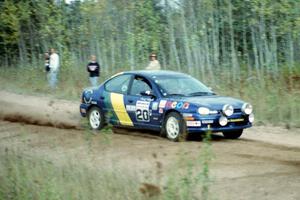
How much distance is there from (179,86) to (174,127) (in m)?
1.22

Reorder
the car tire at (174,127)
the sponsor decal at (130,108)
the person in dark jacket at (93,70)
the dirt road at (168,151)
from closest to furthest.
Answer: the dirt road at (168,151)
the car tire at (174,127)
the sponsor decal at (130,108)
the person in dark jacket at (93,70)

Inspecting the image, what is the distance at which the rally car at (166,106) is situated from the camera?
40.8 feet

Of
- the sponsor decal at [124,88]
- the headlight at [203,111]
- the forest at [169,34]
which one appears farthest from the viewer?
the forest at [169,34]

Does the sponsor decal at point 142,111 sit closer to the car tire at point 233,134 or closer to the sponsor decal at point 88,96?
the car tire at point 233,134

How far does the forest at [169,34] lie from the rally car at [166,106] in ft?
25.4

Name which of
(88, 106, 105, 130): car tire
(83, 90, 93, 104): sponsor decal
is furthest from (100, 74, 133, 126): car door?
(83, 90, 93, 104): sponsor decal

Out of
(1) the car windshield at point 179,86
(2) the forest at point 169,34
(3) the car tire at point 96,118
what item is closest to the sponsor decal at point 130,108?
(1) the car windshield at point 179,86

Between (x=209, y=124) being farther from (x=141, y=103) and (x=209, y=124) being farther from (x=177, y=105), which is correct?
(x=141, y=103)

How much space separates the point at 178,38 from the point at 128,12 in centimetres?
281

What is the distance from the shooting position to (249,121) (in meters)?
13.0

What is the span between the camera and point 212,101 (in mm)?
12742

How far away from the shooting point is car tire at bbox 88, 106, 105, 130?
1448cm

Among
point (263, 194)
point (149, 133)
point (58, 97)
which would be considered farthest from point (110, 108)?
point (58, 97)

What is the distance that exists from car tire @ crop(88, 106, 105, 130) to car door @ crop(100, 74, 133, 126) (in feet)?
0.80
